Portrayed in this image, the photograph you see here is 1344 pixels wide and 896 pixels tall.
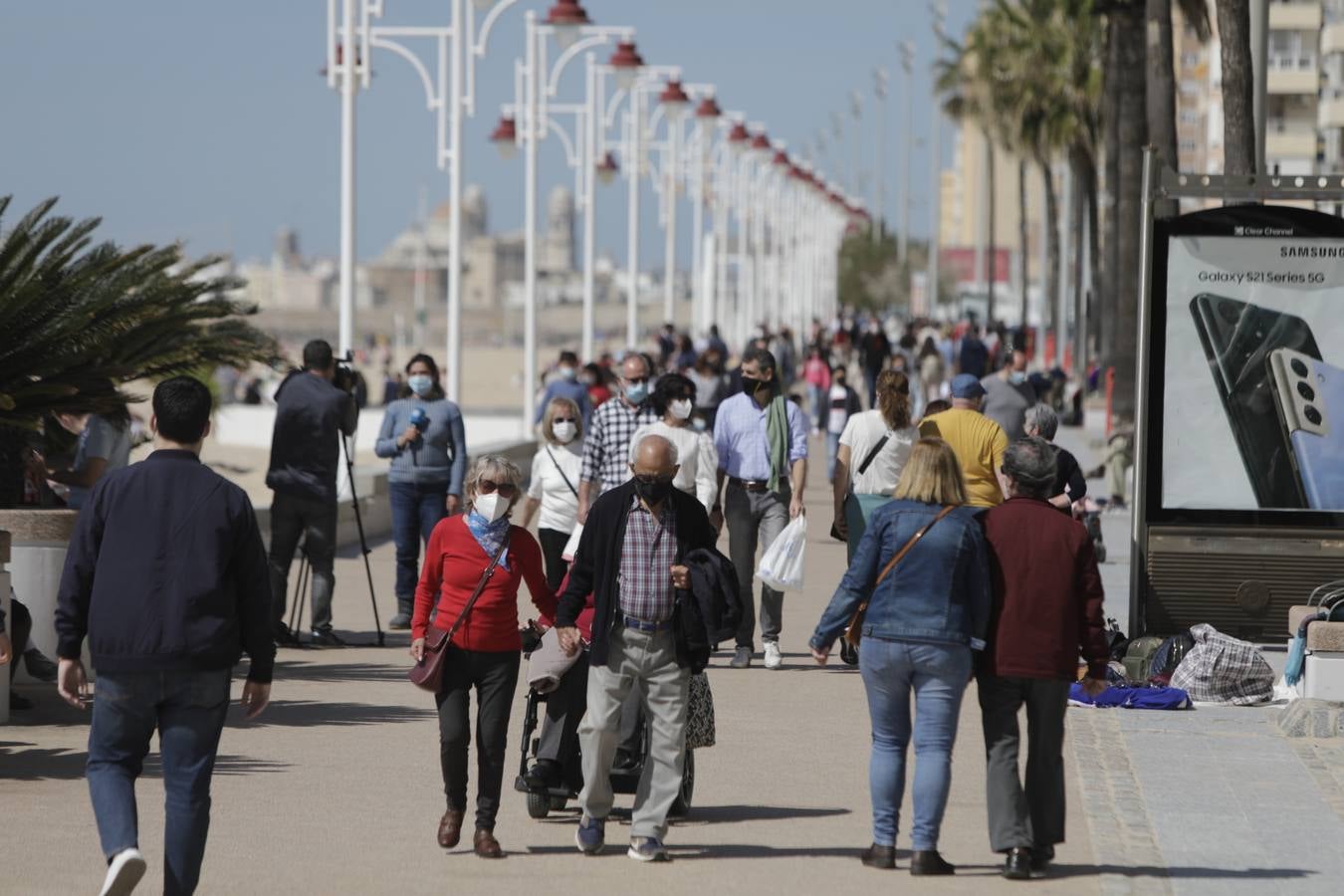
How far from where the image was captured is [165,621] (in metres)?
6.54

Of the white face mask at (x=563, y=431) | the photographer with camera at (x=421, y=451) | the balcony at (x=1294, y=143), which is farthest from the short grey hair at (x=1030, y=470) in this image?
the balcony at (x=1294, y=143)

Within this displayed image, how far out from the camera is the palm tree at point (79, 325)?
1084cm

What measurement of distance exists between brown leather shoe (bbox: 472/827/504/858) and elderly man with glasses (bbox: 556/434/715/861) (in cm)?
30

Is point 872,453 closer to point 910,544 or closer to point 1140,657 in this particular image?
point 1140,657

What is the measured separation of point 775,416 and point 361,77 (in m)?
12.1

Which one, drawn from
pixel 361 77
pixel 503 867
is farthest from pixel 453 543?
pixel 361 77

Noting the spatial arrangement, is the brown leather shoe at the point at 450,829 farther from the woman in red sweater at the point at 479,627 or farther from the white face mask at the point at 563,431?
the white face mask at the point at 563,431

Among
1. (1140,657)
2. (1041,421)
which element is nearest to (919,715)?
(1041,421)

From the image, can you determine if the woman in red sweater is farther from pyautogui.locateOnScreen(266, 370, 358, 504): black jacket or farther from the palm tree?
pyautogui.locateOnScreen(266, 370, 358, 504): black jacket

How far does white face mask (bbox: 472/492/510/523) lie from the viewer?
8.14 m

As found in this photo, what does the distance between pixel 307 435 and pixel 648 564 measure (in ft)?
20.5

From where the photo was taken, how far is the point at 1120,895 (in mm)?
7438

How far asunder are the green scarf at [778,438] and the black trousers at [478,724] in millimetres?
5177

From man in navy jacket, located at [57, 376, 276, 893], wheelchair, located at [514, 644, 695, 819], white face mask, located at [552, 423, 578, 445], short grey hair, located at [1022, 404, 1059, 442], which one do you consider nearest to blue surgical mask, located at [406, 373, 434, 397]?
white face mask, located at [552, 423, 578, 445]
